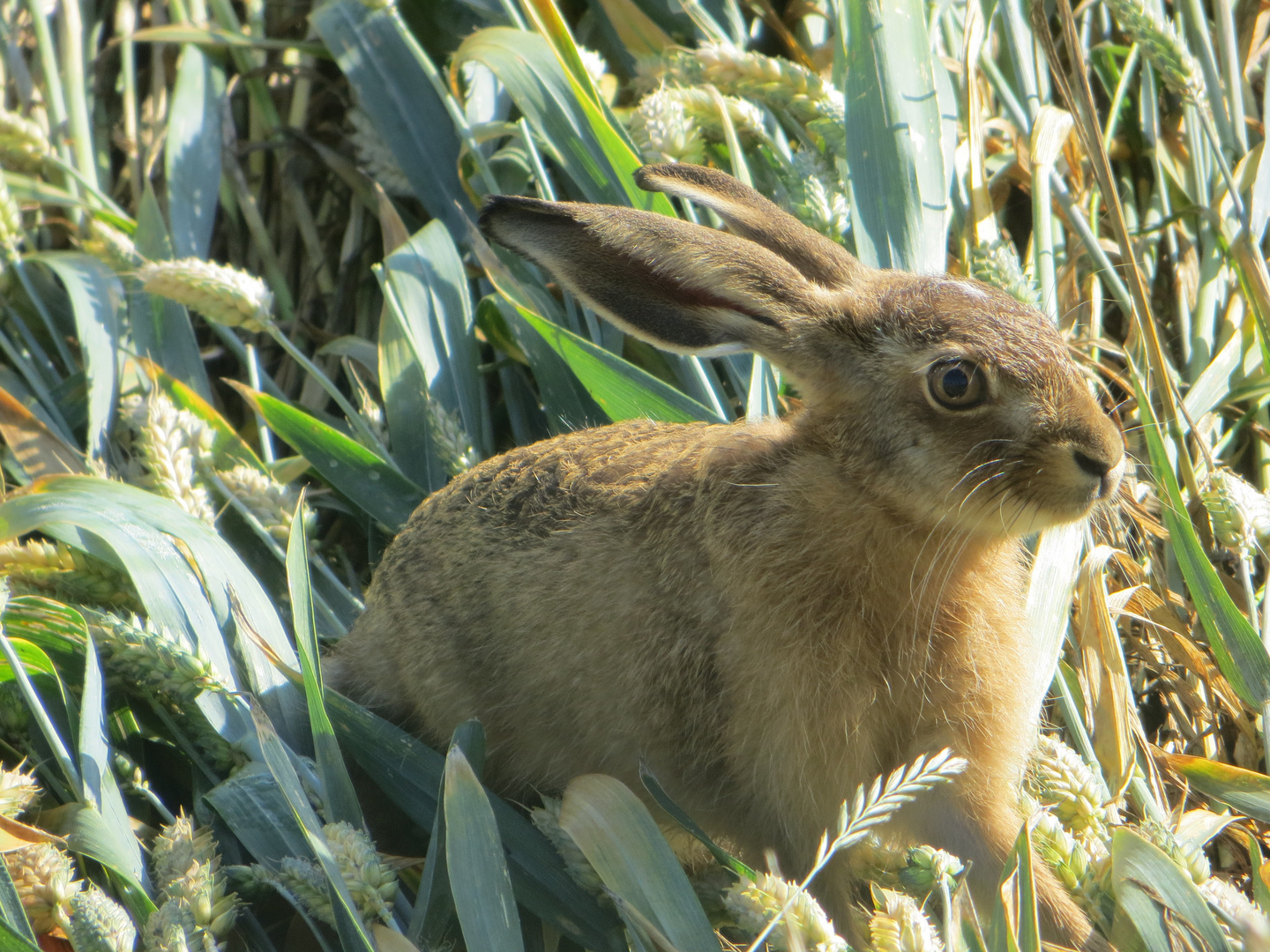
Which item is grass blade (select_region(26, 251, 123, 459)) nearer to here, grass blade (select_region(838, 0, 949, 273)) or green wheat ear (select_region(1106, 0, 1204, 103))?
grass blade (select_region(838, 0, 949, 273))

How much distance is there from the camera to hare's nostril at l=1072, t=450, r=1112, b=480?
9.52 ft

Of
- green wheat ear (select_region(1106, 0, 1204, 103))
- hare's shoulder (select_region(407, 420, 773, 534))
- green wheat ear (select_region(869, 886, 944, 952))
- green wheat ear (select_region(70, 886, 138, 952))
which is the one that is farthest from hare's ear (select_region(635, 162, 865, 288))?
green wheat ear (select_region(70, 886, 138, 952))

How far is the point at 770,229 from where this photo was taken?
3.56 m

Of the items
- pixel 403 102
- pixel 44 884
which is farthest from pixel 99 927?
pixel 403 102

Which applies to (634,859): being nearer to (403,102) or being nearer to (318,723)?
(318,723)

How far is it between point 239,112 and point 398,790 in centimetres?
375

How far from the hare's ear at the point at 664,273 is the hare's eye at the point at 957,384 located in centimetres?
43

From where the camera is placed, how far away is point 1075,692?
3691mm

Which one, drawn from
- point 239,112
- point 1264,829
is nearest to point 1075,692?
point 1264,829

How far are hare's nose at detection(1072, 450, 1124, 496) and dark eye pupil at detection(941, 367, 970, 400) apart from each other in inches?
11.6

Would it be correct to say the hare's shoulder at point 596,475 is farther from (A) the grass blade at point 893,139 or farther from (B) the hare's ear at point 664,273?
(A) the grass blade at point 893,139

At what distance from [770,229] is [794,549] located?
93 centimetres

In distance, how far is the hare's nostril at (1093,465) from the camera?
2.90m

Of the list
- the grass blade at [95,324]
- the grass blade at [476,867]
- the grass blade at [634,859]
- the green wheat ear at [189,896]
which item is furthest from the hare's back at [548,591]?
the grass blade at [95,324]
